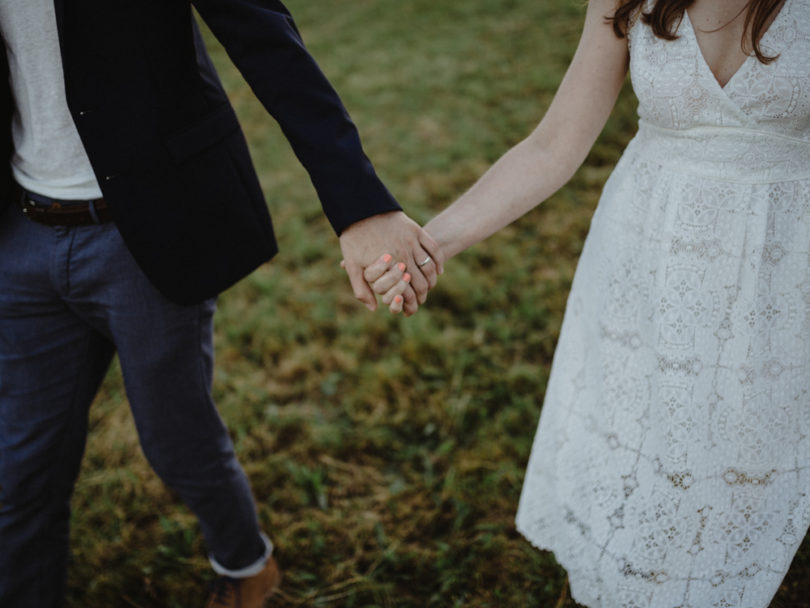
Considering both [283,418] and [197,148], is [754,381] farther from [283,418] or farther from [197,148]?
[283,418]

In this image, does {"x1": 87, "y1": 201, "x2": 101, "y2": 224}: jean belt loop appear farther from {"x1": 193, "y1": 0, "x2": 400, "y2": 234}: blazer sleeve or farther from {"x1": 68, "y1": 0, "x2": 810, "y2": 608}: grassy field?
{"x1": 68, "y1": 0, "x2": 810, "y2": 608}: grassy field

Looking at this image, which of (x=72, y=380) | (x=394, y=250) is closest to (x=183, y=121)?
(x=394, y=250)

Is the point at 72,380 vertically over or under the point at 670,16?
under

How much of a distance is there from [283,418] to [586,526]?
158 cm

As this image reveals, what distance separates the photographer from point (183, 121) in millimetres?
1527

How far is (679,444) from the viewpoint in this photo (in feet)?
4.89

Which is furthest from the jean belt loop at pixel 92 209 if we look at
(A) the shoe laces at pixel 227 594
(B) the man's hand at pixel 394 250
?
(A) the shoe laces at pixel 227 594

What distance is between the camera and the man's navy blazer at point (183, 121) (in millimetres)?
1413

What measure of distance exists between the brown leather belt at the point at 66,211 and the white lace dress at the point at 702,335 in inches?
50.2

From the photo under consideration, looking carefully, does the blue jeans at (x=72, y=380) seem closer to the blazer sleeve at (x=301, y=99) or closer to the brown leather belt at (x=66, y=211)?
the brown leather belt at (x=66, y=211)

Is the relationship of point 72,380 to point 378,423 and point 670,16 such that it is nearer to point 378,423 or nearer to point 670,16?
point 378,423

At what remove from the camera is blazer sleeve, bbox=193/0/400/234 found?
4.71 ft

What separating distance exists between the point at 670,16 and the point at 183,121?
1128 millimetres

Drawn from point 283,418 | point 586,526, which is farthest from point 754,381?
point 283,418
